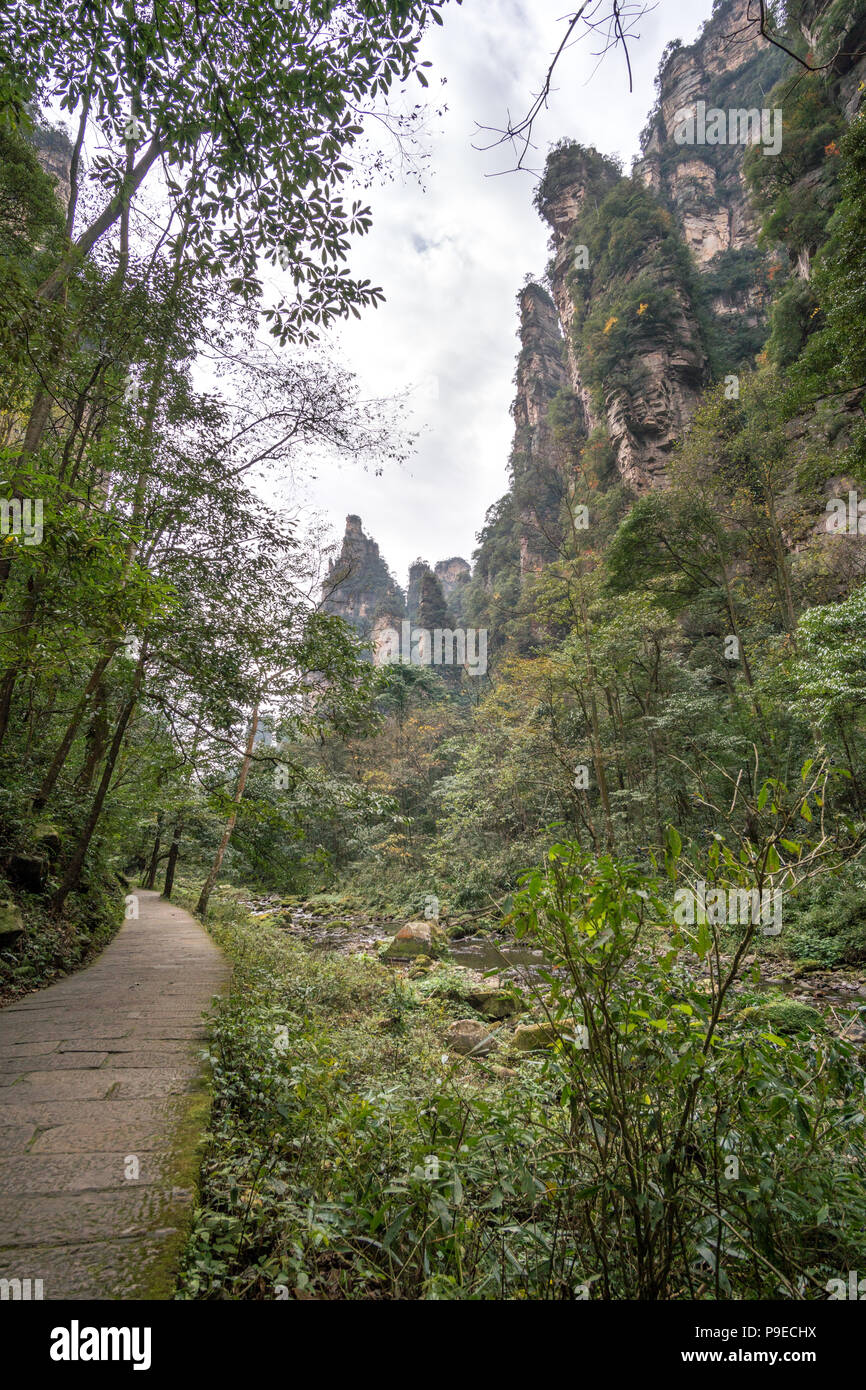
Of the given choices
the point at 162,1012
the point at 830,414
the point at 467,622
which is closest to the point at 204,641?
the point at 162,1012

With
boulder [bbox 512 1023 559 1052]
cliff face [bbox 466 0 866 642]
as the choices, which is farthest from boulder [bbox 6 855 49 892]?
cliff face [bbox 466 0 866 642]

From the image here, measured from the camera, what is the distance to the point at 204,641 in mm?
5426

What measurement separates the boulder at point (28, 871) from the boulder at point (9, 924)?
73 cm

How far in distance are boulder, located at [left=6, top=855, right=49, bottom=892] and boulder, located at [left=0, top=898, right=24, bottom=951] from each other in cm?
73

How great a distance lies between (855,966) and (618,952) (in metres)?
8.95

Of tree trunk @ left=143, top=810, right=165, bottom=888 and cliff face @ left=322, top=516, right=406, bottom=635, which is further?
cliff face @ left=322, top=516, right=406, bottom=635

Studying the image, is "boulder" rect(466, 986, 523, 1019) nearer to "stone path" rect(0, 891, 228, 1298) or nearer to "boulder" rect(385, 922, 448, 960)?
"boulder" rect(385, 922, 448, 960)

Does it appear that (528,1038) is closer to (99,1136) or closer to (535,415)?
(99,1136)

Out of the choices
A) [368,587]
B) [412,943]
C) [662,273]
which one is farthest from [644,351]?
[368,587]

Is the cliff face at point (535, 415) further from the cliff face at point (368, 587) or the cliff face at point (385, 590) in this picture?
the cliff face at point (368, 587)

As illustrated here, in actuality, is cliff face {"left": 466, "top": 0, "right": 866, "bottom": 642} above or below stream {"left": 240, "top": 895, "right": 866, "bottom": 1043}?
above

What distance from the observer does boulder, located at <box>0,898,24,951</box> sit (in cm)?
470
